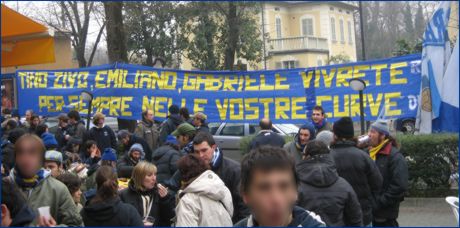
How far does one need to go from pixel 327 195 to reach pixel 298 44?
1484 centimetres

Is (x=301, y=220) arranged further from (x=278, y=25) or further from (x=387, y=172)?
(x=278, y=25)

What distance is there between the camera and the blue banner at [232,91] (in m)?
10.7

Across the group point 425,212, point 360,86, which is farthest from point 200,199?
point 360,86

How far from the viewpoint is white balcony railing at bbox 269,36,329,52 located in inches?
661

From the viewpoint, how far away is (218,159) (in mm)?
5406

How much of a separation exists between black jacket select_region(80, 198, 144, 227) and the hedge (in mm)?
6856

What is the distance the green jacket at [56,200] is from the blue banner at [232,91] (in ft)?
23.4

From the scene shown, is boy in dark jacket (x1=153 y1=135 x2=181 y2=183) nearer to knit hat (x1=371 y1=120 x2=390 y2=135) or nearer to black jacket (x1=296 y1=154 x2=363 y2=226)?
knit hat (x1=371 y1=120 x2=390 y2=135)

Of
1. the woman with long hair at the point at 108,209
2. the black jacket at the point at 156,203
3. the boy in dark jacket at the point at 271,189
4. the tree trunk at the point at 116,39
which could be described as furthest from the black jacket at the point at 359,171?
the tree trunk at the point at 116,39

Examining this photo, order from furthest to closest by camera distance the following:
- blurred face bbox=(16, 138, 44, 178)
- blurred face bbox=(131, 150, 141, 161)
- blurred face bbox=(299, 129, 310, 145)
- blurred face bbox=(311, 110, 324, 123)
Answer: blurred face bbox=(311, 110, 324, 123) < blurred face bbox=(131, 150, 141, 161) < blurred face bbox=(299, 129, 310, 145) < blurred face bbox=(16, 138, 44, 178)

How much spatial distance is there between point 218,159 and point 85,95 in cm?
704

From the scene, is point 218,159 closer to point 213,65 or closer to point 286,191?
point 286,191

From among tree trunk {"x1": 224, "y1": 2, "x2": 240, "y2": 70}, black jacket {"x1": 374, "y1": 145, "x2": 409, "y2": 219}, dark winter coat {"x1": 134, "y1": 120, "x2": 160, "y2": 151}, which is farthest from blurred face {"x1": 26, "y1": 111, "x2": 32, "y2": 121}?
black jacket {"x1": 374, "y1": 145, "x2": 409, "y2": 219}

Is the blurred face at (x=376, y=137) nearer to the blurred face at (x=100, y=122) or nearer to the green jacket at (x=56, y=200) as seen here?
the green jacket at (x=56, y=200)
